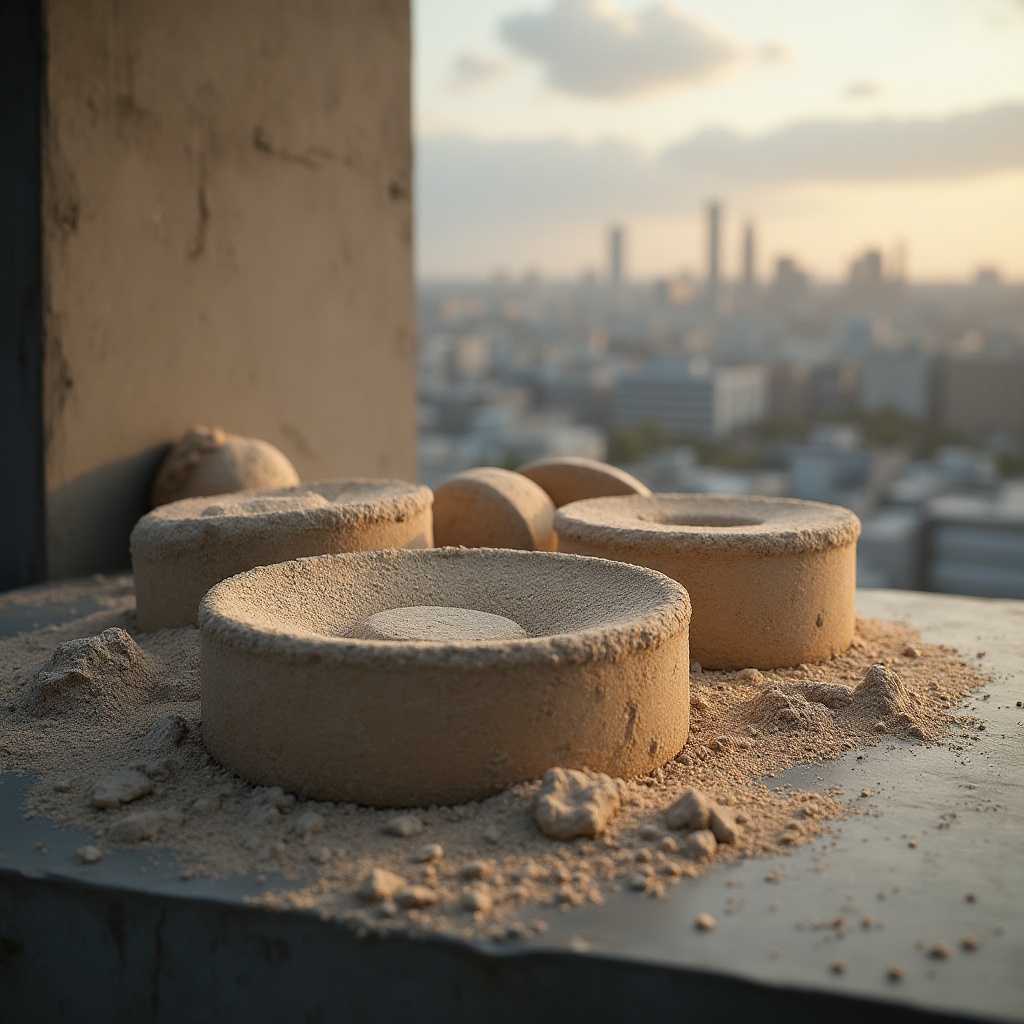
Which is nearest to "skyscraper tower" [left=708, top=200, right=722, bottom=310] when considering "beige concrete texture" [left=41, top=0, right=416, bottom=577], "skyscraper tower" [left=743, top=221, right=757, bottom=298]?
"skyscraper tower" [left=743, top=221, right=757, bottom=298]

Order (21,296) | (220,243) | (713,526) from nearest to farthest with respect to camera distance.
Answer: (713,526) → (21,296) → (220,243)

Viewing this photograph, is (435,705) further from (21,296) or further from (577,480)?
(21,296)

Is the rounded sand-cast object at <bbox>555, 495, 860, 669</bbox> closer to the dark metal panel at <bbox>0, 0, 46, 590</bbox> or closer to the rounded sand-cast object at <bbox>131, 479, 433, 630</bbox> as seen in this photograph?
the rounded sand-cast object at <bbox>131, 479, 433, 630</bbox>

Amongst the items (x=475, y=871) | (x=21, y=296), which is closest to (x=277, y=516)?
(x=21, y=296)

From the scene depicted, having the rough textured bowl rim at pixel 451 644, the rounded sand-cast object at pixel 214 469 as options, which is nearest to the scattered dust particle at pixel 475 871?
the rough textured bowl rim at pixel 451 644

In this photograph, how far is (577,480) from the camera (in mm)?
7172

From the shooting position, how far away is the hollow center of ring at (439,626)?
4.02m

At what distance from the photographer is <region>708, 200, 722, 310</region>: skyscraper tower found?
126 meters

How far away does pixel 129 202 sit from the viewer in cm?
736

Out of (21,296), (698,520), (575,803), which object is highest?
(21,296)

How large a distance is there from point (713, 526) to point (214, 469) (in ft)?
10.4

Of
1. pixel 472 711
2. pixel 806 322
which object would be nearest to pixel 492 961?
pixel 472 711

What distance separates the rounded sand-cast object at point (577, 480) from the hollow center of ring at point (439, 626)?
271 centimetres

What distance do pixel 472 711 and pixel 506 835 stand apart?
0.37m
